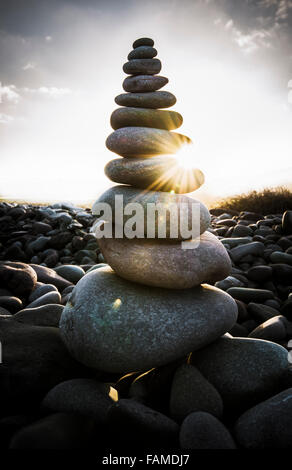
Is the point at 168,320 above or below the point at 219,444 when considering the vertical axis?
above

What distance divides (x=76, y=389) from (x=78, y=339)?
423mm

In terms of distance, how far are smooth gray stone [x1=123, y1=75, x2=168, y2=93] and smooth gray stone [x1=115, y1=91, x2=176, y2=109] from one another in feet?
0.25

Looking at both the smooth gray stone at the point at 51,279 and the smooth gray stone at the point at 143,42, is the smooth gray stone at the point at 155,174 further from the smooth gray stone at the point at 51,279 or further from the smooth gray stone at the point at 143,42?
the smooth gray stone at the point at 51,279

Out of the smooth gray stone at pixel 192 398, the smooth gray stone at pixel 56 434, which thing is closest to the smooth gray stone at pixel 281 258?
the smooth gray stone at pixel 192 398

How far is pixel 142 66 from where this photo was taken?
348 centimetres

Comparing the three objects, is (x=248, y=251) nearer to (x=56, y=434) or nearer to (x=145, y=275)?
(x=145, y=275)

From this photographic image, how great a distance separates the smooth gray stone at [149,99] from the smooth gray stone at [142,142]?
14.8 inches

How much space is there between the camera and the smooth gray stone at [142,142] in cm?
320

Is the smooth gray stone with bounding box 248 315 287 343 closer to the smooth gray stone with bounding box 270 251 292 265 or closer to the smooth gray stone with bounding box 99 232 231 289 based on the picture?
the smooth gray stone with bounding box 99 232 231 289

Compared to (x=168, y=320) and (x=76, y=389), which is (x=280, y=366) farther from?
(x=76, y=389)

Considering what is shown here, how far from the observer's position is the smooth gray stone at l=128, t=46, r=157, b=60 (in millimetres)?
3514

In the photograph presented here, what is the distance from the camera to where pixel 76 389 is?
2.32 m

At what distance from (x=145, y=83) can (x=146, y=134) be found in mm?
724

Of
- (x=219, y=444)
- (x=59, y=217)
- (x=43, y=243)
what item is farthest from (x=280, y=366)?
(x=59, y=217)
